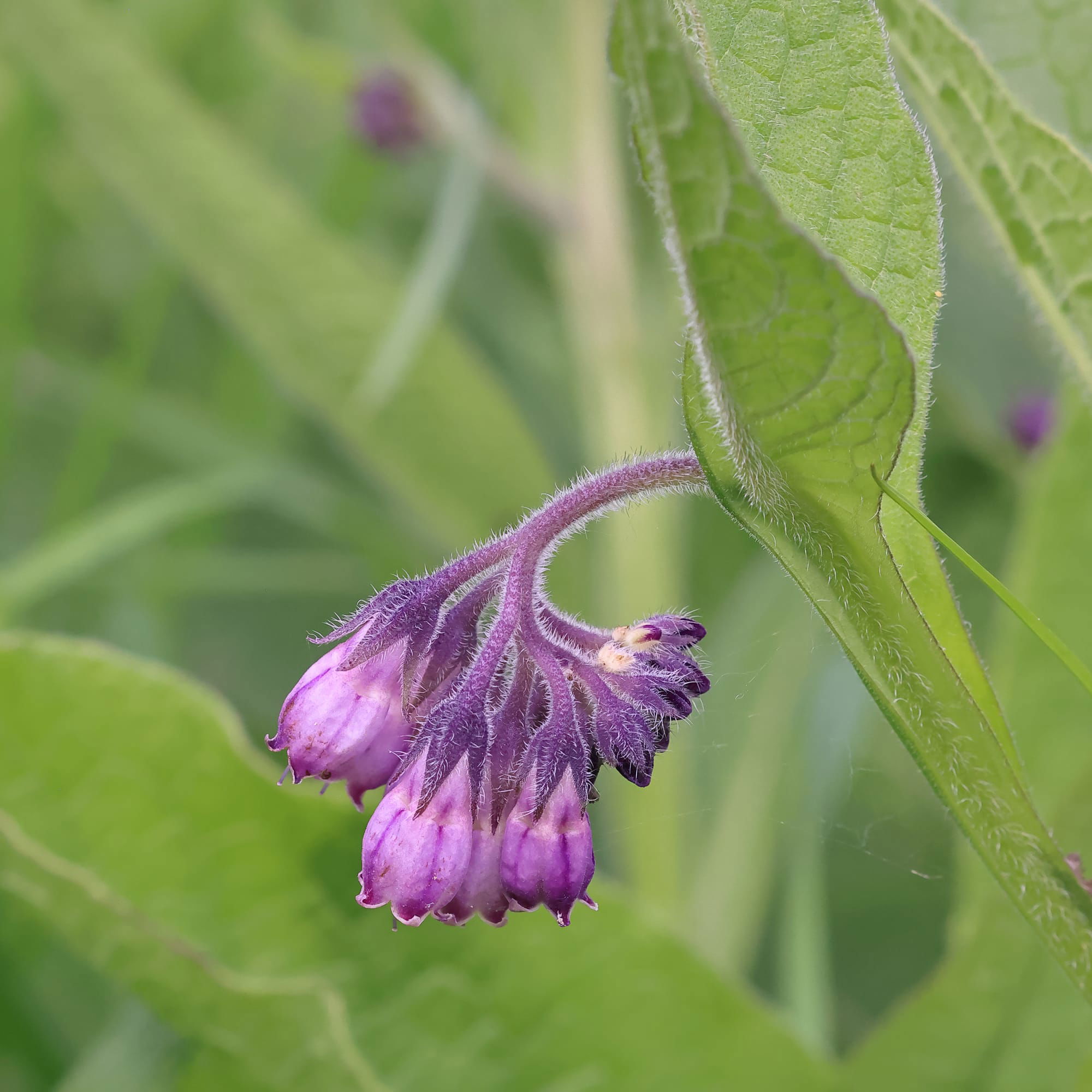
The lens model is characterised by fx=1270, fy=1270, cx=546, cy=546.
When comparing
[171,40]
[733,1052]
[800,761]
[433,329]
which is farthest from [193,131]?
[733,1052]

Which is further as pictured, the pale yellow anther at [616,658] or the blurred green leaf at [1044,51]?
the blurred green leaf at [1044,51]

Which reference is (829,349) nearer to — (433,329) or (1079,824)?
(1079,824)

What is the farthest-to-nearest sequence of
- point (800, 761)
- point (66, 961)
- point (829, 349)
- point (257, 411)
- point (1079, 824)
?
1. point (257, 411)
2. point (800, 761)
3. point (66, 961)
4. point (1079, 824)
5. point (829, 349)

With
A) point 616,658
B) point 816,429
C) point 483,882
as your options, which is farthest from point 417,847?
point 816,429

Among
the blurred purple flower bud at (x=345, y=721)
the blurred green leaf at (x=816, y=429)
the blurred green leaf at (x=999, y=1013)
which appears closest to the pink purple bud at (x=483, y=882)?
the blurred purple flower bud at (x=345, y=721)

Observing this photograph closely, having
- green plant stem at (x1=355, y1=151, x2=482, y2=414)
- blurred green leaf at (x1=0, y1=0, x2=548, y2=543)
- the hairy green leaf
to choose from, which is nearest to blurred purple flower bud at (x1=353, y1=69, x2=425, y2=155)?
green plant stem at (x1=355, y1=151, x2=482, y2=414)

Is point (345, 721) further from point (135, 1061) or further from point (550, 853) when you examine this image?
point (135, 1061)

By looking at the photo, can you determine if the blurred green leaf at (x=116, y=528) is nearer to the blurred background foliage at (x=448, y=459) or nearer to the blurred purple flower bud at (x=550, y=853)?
the blurred background foliage at (x=448, y=459)
